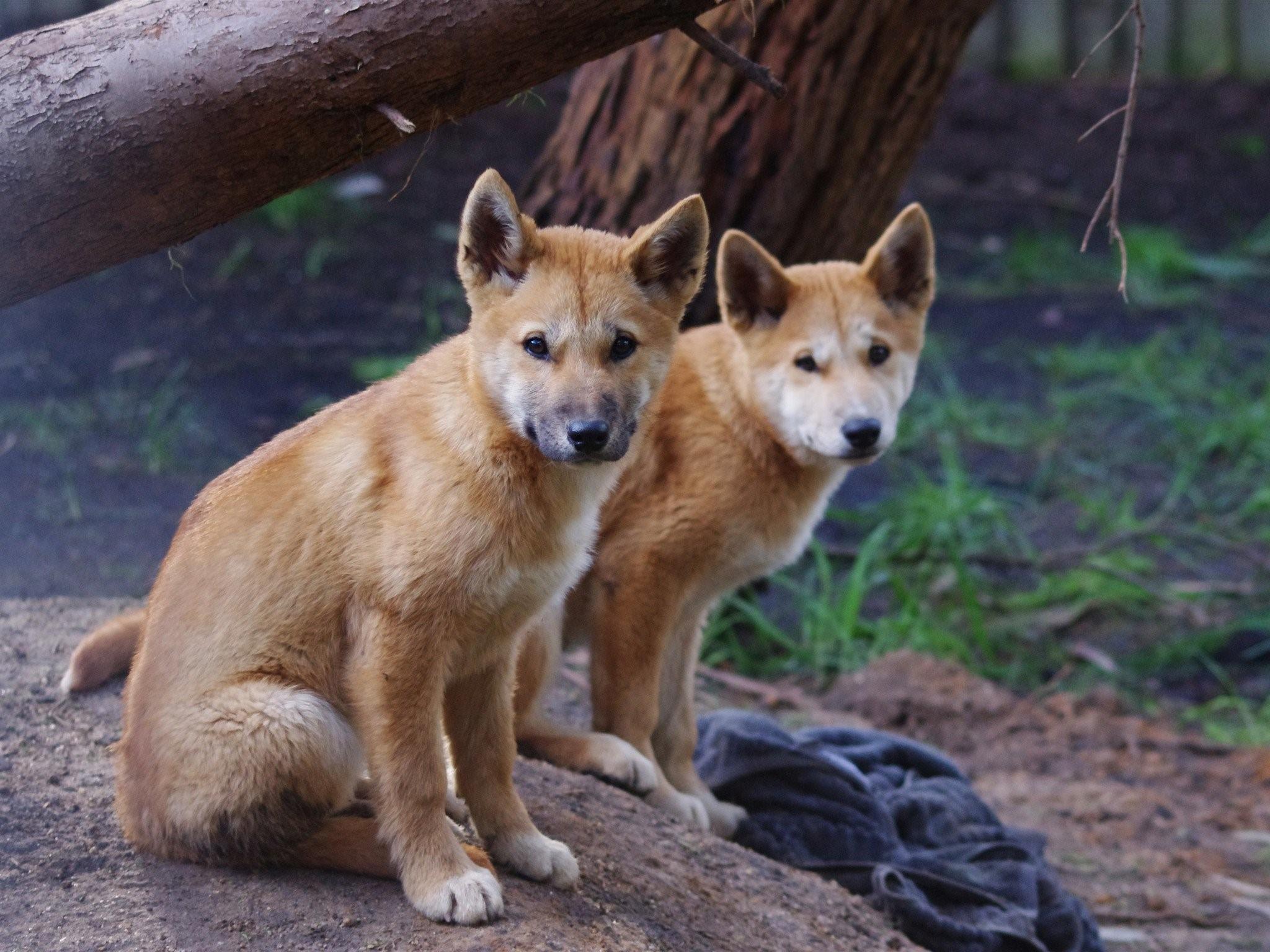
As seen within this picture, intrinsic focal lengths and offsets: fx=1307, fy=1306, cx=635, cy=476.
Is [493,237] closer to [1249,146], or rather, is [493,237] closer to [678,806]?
[678,806]

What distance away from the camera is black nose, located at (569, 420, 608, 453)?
2980 mm

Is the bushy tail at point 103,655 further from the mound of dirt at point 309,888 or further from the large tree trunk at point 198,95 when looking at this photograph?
the large tree trunk at point 198,95

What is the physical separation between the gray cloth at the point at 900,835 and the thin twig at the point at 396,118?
8.28ft

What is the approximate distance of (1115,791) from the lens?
5.43 m

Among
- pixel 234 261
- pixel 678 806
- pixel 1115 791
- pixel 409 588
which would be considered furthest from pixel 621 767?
pixel 234 261

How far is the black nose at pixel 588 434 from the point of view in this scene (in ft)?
9.78

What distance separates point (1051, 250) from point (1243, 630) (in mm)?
4334

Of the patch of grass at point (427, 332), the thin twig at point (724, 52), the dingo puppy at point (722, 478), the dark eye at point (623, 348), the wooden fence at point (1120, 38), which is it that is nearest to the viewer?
the thin twig at point (724, 52)

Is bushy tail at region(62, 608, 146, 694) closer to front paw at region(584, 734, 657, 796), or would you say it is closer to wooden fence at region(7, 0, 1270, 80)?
front paw at region(584, 734, 657, 796)

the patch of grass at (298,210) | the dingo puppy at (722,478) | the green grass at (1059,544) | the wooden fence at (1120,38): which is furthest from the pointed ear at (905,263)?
the wooden fence at (1120,38)

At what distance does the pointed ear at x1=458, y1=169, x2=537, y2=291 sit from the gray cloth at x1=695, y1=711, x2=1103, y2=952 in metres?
2.07

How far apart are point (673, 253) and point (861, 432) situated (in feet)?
3.81

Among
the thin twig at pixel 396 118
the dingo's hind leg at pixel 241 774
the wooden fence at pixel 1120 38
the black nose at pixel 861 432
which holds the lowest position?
the dingo's hind leg at pixel 241 774

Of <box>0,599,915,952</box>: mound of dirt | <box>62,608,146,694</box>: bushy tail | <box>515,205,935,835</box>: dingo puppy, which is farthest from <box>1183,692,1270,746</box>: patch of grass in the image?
<box>62,608,146,694</box>: bushy tail
